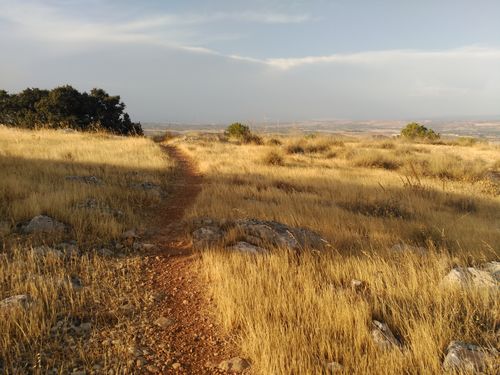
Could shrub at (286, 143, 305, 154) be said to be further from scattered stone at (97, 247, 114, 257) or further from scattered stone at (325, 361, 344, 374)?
scattered stone at (325, 361, 344, 374)

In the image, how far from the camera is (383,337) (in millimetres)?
2852

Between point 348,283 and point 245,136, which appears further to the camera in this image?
point 245,136

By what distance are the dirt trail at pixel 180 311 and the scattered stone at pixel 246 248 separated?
1.68ft

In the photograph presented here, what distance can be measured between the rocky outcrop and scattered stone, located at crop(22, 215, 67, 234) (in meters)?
1.81

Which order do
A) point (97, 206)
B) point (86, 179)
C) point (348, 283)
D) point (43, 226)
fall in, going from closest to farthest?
point (348, 283)
point (43, 226)
point (97, 206)
point (86, 179)

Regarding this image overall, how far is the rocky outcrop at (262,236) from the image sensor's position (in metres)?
5.03

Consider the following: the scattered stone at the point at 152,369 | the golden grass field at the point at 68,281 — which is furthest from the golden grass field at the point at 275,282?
the scattered stone at the point at 152,369

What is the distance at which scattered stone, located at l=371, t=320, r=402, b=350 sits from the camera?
2.76m

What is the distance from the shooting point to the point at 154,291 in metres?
3.90

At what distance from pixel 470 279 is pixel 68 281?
391cm

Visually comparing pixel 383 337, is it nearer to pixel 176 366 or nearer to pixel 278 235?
pixel 176 366

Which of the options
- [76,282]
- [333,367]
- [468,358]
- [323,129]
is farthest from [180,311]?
[323,129]

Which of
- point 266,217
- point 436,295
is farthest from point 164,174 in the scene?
point 436,295

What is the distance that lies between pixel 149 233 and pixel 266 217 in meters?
1.99
